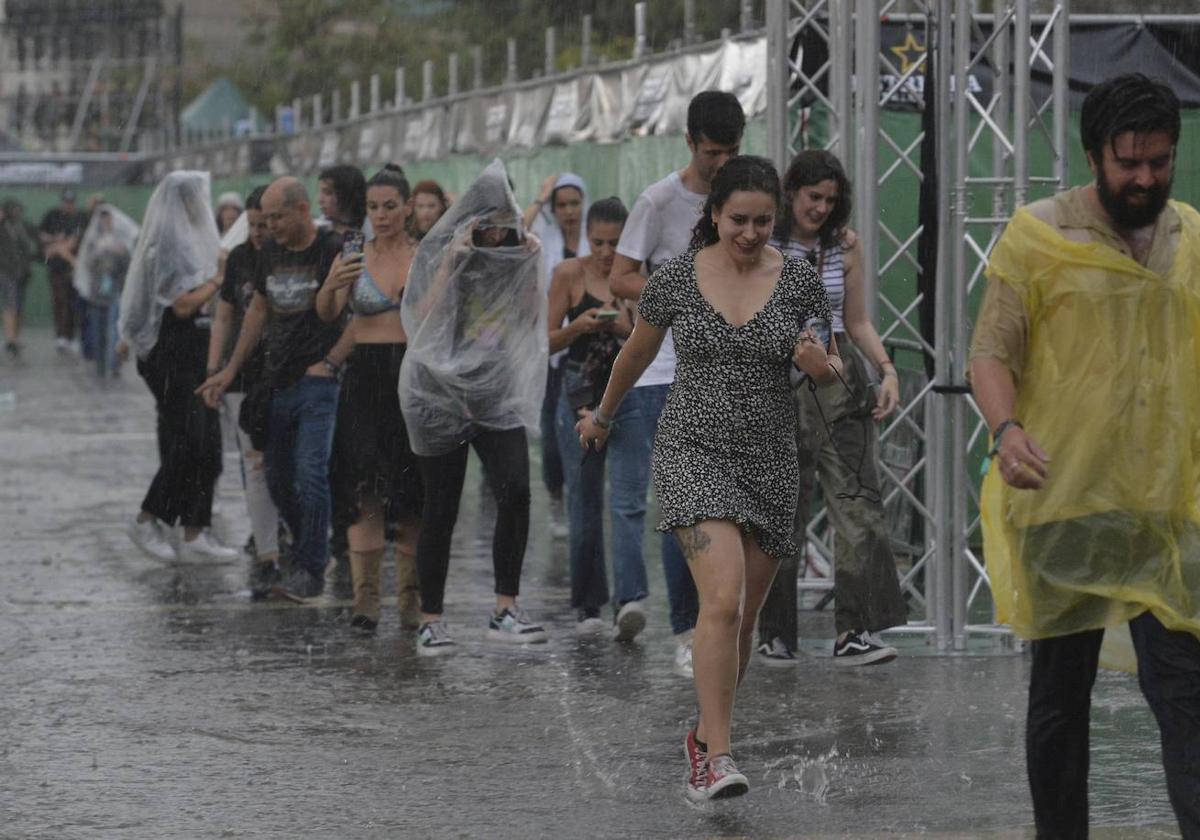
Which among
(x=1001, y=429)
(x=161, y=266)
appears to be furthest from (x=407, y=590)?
(x=1001, y=429)

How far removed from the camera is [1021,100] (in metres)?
8.06

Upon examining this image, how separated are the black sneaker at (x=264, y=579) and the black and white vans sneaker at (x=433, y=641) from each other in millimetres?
1652

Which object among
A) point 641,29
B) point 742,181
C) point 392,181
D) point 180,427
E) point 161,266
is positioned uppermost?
point 641,29

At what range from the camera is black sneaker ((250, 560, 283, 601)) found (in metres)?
9.94

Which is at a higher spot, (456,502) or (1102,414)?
(1102,414)

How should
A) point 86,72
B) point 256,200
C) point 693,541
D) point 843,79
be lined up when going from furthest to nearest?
point 86,72 < point 256,200 < point 843,79 < point 693,541

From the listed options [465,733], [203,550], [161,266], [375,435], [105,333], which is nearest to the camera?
[465,733]

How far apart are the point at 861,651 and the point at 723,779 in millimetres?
2156

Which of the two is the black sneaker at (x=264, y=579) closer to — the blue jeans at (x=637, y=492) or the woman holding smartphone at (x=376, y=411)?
the woman holding smartphone at (x=376, y=411)

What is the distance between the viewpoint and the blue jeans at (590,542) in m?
8.55

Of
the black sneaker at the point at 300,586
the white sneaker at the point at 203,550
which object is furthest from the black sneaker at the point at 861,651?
the white sneaker at the point at 203,550

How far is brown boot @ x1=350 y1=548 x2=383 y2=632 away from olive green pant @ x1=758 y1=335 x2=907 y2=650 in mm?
1754

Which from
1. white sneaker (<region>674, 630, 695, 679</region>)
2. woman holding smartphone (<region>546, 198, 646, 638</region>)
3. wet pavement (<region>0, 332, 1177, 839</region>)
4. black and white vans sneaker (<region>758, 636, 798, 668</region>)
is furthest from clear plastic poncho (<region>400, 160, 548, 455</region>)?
black and white vans sneaker (<region>758, 636, 798, 668</region>)

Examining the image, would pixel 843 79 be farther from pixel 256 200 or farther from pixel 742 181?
pixel 256 200
